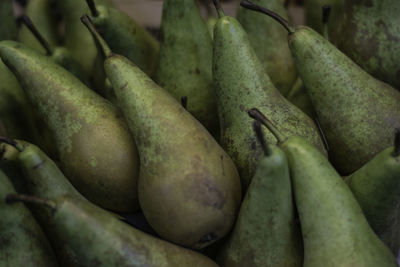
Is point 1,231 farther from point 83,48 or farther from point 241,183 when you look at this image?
point 83,48

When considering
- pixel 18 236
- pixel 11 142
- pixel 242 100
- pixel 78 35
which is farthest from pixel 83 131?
pixel 78 35

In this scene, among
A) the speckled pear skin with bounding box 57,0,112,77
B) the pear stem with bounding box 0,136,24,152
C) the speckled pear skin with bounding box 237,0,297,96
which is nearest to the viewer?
the pear stem with bounding box 0,136,24,152

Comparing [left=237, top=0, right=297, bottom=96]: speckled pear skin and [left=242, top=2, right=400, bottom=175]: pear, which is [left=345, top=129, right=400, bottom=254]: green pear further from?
[left=237, top=0, right=297, bottom=96]: speckled pear skin

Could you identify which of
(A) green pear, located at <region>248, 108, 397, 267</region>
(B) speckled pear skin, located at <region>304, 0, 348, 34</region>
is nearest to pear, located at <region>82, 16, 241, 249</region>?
(A) green pear, located at <region>248, 108, 397, 267</region>

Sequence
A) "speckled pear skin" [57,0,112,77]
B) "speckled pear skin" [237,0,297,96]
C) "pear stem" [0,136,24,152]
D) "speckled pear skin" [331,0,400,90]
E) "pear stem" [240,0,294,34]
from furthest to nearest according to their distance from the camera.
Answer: "speckled pear skin" [57,0,112,77]
"speckled pear skin" [237,0,297,96]
"speckled pear skin" [331,0,400,90]
"pear stem" [240,0,294,34]
"pear stem" [0,136,24,152]

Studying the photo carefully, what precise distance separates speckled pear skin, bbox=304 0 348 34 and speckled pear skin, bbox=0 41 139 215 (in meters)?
0.72

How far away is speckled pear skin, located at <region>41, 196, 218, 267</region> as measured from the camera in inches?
30.9

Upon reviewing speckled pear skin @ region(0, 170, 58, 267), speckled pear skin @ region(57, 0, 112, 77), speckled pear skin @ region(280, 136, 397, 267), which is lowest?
speckled pear skin @ region(0, 170, 58, 267)

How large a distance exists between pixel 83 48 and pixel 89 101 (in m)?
0.50

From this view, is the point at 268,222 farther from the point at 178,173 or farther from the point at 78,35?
the point at 78,35

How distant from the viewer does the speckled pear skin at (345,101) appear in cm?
100

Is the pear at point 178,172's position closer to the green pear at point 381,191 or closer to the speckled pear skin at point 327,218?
the speckled pear skin at point 327,218

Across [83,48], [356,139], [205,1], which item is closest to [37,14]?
[83,48]

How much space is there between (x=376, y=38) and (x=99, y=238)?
2.74 feet
